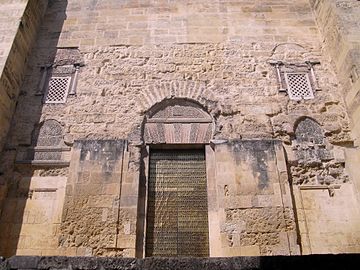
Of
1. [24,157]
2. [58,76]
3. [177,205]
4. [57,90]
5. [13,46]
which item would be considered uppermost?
[13,46]

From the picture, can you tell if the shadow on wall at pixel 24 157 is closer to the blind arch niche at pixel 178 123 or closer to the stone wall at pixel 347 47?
the blind arch niche at pixel 178 123

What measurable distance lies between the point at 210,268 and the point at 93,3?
631 cm

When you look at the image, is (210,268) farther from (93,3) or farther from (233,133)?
(93,3)

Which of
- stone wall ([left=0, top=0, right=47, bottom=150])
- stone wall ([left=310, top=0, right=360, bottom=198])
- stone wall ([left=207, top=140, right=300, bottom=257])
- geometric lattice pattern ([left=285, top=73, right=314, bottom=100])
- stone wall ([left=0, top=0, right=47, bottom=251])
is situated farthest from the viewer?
geometric lattice pattern ([left=285, top=73, right=314, bottom=100])

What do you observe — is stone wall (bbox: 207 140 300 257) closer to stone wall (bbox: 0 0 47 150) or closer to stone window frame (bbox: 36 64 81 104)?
stone window frame (bbox: 36 64 81 104)

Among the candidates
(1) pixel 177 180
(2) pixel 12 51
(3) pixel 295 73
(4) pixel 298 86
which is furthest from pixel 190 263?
(2) pixel 12 51

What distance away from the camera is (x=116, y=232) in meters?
4.80

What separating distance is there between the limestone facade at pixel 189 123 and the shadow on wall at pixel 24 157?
0.02 meters

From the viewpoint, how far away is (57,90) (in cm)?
618

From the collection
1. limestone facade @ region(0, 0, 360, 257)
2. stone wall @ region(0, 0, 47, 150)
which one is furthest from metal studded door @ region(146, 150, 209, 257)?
stone wall @ region(0, 0, 47, 150)

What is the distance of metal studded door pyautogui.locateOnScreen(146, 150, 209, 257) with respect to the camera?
488 centimetres

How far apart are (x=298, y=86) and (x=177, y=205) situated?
115 inches

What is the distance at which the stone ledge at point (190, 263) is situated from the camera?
2523 millimetres

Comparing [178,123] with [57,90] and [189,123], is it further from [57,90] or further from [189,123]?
[57,90]
